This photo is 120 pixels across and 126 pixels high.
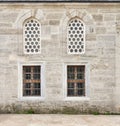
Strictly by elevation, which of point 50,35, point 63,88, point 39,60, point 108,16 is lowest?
point 63,88

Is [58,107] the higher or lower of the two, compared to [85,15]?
lower

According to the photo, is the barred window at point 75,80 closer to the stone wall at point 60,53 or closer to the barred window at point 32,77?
the stone wall at point 60,53

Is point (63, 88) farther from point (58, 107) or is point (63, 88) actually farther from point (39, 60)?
point (39, 60)

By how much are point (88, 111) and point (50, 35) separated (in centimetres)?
385

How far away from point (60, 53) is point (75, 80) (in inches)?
56.2

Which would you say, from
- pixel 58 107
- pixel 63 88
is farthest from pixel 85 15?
pixel 58 107

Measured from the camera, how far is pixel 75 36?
13.1 meters

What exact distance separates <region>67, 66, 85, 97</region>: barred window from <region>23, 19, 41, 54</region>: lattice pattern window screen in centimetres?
179

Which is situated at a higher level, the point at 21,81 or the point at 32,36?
the point at 32,36

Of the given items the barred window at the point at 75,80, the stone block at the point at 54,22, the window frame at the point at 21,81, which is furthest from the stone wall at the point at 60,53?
the barred window at the point at 75,80

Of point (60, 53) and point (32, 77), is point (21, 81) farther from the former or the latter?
point (60, 53)

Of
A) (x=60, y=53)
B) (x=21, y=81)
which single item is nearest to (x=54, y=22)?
(x=60, y=53)

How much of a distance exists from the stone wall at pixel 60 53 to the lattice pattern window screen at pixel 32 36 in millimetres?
227

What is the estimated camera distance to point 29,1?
12734mm
